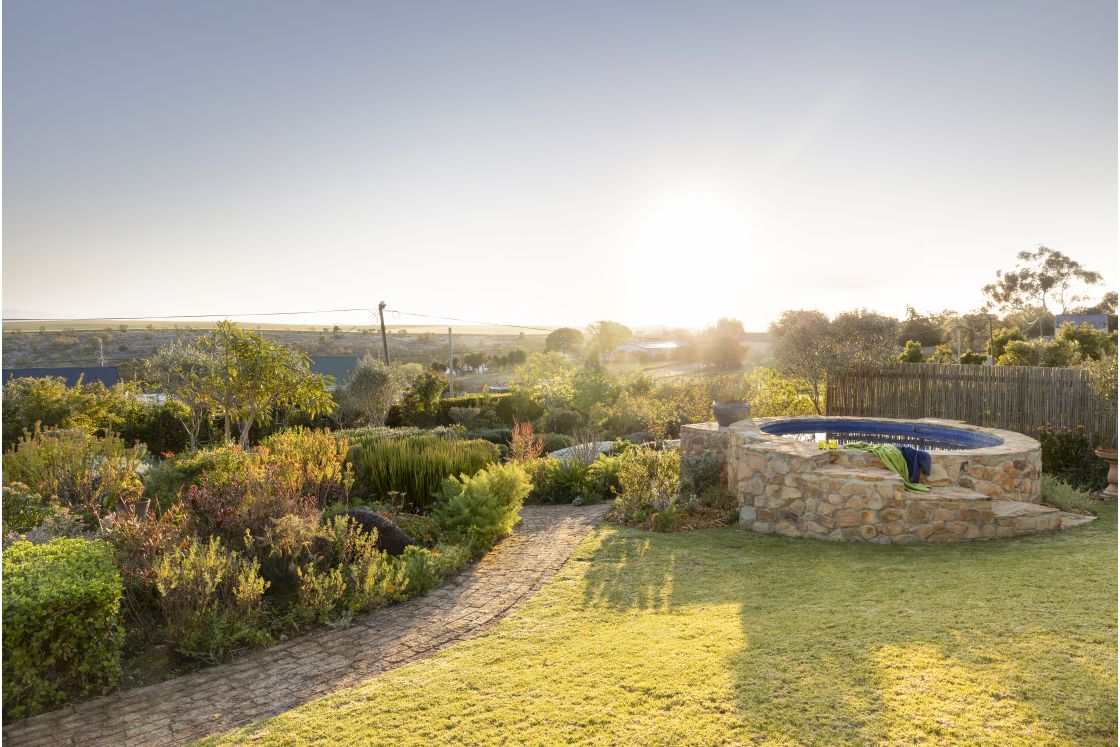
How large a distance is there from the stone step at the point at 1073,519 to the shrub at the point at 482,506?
634 cm

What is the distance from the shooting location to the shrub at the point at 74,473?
711cm

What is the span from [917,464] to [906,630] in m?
4.47

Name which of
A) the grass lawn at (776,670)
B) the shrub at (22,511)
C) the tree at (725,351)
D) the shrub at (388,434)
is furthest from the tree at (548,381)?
the tree at (725,351)

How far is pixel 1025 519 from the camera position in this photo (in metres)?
7.05

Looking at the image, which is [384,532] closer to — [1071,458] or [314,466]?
[314,466]

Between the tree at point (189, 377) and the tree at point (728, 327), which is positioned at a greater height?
the tree at point (728, 327)

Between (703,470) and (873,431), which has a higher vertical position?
(873,431)

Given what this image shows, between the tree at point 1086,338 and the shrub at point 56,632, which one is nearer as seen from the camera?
the shrub at point 56,632

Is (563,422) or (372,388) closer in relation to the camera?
(372,388)

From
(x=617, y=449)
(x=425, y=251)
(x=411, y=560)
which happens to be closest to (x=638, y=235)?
(x=617, y=449)

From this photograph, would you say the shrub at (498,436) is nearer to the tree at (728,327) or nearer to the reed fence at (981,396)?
the reed fence at (981,396)

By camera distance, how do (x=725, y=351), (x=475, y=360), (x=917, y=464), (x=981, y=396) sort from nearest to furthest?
(x=917, y=464) < (x=981, y=396) < (x=725, y=351) < (x=475, y=360)

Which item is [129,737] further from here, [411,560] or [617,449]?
[617,449]

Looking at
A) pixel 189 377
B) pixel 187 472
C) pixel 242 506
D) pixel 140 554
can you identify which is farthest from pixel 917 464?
pixel 189 377
